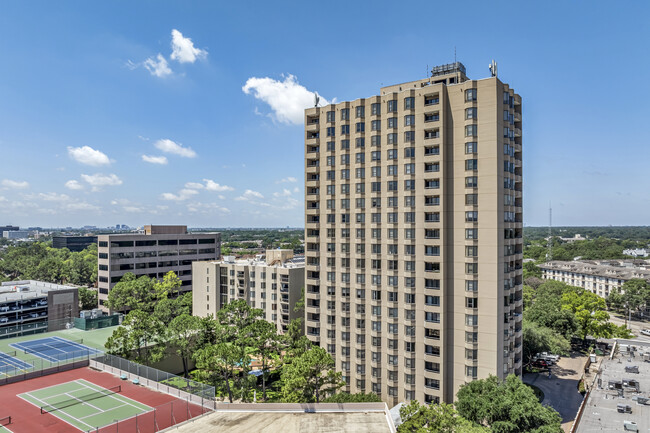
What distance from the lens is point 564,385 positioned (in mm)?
81000

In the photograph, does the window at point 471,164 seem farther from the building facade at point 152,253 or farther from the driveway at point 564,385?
the building facade at point 152,253

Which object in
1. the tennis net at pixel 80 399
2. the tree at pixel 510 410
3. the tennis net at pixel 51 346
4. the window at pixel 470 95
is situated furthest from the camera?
the tennis net at pixel 51 346

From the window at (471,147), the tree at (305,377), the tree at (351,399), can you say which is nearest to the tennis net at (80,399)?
the tree at (305,377)

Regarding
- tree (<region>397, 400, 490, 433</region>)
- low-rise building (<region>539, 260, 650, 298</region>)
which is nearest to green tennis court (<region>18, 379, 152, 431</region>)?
tree (<region>397, 400, 490, 433</region>)

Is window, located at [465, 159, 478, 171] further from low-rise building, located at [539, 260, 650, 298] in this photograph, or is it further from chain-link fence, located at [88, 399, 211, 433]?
low-rise building, located at [539, 260, 650, 298]

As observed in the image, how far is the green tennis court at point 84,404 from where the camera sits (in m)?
48.2

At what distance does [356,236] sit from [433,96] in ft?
89.0

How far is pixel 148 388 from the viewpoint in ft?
188

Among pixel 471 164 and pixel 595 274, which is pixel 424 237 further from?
pixel 595 274

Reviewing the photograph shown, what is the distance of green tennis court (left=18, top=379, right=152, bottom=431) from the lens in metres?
48.2

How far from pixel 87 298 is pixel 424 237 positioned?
4658 inches

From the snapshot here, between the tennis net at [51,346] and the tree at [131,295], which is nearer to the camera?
the tennis net at [51,346]

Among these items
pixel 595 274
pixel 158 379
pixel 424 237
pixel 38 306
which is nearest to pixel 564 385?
pixel 424 237

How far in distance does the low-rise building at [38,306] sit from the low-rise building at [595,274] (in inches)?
7283
